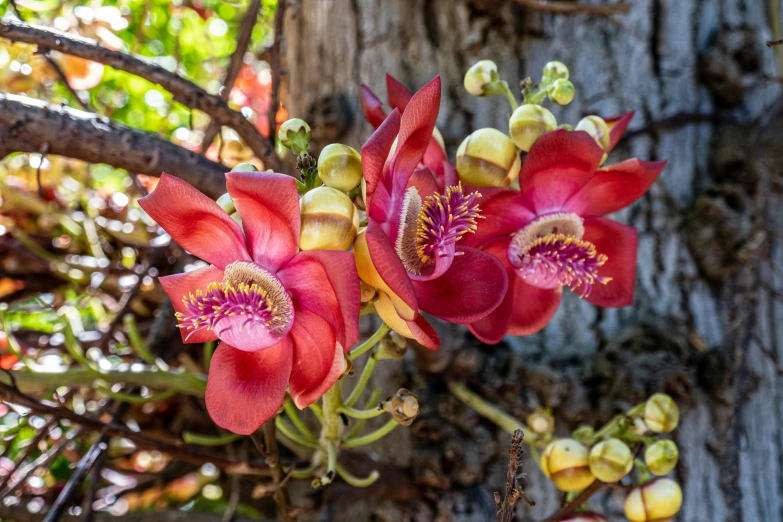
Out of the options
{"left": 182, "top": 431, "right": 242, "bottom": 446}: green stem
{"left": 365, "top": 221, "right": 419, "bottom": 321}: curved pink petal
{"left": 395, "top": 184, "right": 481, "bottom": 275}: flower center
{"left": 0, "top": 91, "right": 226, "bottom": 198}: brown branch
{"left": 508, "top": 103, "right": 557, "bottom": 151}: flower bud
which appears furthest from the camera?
{"left": 182, "top": 431, "right": 242, "bottom": 446}: green stem

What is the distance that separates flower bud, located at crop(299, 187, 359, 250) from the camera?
0.62m

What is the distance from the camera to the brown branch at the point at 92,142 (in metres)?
0.90

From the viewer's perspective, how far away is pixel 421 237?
2.29ft

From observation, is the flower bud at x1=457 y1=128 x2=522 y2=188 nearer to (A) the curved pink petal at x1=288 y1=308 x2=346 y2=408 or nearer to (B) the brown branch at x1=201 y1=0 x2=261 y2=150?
(A) the curved pink petal at x1=288 y1=308 x2=346 y2=408

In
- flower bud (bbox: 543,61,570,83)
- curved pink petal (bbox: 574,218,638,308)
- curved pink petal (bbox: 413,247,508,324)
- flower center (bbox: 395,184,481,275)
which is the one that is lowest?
curved pink petal (bbox: 574,218,638,308)

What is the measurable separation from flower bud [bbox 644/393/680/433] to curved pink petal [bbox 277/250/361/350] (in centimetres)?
47

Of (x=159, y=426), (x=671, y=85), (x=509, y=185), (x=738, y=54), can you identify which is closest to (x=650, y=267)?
(x=671, y=85)

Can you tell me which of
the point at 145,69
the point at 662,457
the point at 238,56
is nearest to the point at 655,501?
the point at 662,457

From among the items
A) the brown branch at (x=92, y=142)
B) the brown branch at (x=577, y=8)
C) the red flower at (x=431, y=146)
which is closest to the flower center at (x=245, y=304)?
the red flower at (x=431, y=146)

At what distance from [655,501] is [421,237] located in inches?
18.8

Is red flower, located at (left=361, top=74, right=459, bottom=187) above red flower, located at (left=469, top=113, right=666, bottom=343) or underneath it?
above

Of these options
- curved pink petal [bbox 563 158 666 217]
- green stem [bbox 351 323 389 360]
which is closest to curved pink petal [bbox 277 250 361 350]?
green stem [bbox 351 323 389 360]

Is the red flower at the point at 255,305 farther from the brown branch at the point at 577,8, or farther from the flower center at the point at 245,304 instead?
the brown branch at the point at 577,8

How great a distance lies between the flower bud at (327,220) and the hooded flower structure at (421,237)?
20 mm
